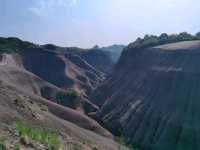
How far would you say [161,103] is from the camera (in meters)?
56.6

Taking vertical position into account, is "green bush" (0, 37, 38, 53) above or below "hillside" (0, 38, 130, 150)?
above

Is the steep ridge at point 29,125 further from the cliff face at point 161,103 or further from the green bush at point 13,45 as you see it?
the green bush at point 13,45

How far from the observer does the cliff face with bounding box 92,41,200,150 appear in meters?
48.4

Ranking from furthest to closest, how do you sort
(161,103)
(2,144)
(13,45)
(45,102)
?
(13,45) → (161,103) → (45,102) → (2,144)

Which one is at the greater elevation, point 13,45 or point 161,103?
point 13,45

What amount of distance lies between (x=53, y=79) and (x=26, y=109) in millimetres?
67346

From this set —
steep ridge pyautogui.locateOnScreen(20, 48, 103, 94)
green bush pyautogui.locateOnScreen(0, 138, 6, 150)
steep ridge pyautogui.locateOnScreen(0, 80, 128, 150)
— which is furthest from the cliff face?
green bush pyautogui.locateOnScreen(0, 138, 6, 150)

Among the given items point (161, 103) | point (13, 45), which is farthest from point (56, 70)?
point (161, 103)

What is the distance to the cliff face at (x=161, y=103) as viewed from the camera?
4838 centimetres

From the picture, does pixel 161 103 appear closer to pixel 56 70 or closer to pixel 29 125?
pixel 29 125

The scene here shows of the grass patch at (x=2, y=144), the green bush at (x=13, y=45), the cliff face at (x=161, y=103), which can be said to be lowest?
the cliff face at (x=161, y=103)

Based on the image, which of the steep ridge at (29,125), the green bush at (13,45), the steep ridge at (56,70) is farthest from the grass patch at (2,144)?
the green bush at (13,45)

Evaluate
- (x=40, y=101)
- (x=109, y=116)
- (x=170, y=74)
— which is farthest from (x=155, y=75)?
(x=40, y=101)

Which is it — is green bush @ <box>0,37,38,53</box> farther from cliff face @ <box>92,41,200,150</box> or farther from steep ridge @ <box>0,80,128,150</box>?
steep ridge @ <box>0,80,128,150</box>
